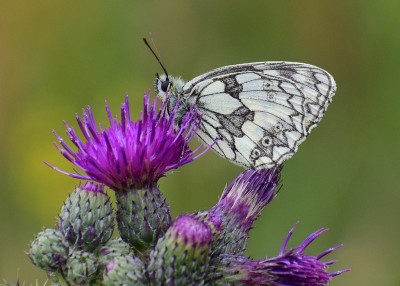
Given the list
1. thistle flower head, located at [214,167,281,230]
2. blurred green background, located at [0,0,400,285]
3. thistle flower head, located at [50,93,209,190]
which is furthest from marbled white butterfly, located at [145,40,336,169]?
blurred green background, located at [0,0,400,285]

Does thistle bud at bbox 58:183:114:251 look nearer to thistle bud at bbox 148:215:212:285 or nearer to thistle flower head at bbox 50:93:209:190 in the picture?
thistle flower head at bbox 50:93:209:190

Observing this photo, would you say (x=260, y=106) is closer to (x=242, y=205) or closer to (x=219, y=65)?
(x=242, y=205)

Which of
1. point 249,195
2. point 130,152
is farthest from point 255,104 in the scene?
point 130,152

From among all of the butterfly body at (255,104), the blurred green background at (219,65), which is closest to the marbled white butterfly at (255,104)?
the butterfly body at (255,104)

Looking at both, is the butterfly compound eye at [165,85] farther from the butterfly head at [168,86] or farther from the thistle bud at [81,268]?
the thistle bud at [81,268]

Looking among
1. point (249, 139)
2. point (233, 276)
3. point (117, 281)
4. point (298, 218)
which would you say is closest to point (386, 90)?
point (298, 218)

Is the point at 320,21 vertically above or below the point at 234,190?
above

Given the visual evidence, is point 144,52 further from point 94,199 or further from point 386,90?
point 94,199
